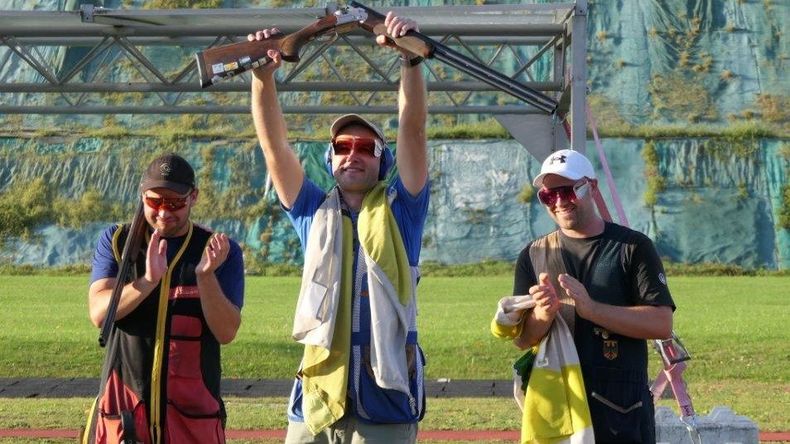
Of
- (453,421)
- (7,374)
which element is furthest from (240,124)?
(453,421)

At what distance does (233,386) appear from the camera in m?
14.5

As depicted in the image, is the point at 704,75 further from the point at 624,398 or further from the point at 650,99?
the point at 624,398

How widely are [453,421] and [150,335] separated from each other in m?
6.42

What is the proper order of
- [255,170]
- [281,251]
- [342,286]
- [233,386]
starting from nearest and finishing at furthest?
[342,286] → [233,386] → [281,251] → [255,170]

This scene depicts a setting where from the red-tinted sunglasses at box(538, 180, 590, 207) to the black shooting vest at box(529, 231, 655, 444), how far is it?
0.60ft

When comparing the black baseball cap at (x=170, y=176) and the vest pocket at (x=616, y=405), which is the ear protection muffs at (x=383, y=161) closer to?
the black baseball cap at (x=170, y=176)

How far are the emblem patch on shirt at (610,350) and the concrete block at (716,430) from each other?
234 centimetres

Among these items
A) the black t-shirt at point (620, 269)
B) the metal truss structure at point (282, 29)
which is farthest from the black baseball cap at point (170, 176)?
the metal truss structure at point (282, 29)

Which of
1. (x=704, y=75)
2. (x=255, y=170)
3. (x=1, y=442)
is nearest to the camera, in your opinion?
(x=1, y=442)

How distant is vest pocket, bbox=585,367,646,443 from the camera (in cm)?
475

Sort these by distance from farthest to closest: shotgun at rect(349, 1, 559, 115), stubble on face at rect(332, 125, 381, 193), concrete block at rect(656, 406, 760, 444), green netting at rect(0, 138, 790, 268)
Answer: green netting at rect(0, 138, 790, 268)
concrete block at rect(656, 406, 760, 444)
stubble on face at rect(332, 125, 381, 193)
shotgun at rect(349, 1, 559, 115)

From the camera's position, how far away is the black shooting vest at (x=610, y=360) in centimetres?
477

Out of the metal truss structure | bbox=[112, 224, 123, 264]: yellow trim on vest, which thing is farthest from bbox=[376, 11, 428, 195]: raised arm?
the metal truss structure

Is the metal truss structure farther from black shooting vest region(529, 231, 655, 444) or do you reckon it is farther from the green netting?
the green netting
